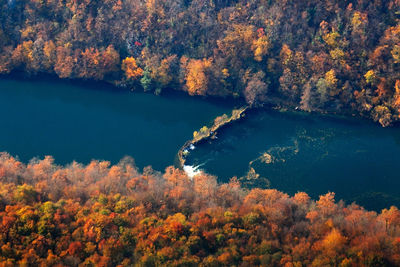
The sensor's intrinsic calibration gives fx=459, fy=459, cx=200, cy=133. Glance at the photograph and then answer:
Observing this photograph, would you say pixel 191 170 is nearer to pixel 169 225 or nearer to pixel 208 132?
pixel 208 132

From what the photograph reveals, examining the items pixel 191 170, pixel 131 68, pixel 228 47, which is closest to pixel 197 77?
pixel 228 47

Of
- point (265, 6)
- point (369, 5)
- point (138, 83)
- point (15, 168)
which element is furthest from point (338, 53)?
point (15, 168)

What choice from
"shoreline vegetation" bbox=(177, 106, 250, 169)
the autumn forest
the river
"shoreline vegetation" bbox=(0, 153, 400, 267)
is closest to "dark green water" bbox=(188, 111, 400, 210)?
the river

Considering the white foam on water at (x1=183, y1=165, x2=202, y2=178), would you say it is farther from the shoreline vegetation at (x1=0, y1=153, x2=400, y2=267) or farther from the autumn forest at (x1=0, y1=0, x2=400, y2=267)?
the shoreline vegetation at (x1=0, y1=153, x2=400, y2=267)

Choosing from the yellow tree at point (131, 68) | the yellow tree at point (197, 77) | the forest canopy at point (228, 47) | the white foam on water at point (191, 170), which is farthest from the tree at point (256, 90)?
the white foam on water at point (191, 170)

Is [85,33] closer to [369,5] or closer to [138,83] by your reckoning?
[138,83]
